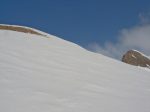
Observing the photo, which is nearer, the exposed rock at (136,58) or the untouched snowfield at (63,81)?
the untouched snowfield at (63,81)

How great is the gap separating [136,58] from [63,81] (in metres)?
15.1

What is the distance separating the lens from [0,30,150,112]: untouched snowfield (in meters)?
3.93

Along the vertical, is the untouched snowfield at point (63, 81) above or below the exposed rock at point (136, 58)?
below

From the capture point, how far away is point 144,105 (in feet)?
14.5

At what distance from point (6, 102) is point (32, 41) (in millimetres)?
3564

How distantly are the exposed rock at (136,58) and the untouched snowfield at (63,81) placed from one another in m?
11.7

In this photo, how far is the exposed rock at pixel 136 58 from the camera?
18.4 metres

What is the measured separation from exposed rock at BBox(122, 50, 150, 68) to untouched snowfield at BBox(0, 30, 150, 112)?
38.4ft

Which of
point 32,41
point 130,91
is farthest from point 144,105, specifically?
point 32,41

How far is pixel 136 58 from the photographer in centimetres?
1956

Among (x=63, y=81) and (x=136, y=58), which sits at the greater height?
(x=136, y=58)

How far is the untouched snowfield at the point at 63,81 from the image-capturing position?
393 centimetres

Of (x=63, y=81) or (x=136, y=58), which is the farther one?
(x=136, y=58)

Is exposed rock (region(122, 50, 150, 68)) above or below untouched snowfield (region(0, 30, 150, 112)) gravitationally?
above
